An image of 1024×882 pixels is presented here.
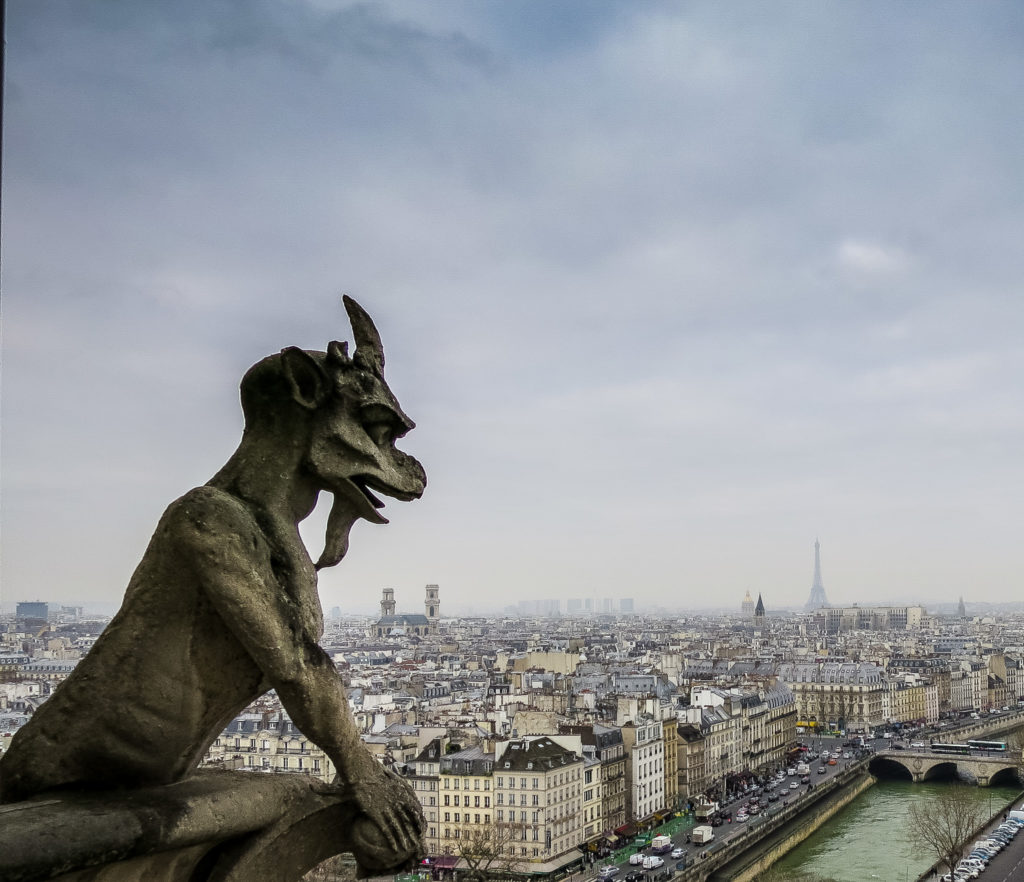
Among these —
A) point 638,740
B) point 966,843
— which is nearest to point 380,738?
point 638,740

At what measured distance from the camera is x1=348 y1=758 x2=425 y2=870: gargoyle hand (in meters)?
2.98

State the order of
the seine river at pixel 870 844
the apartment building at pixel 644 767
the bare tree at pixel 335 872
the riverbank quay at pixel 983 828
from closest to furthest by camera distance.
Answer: the bare tree at pixel 335 872, the riverbank quay at pixel 983 828, the seine river at pixel 870 844, the apartment building at pixel 644 767

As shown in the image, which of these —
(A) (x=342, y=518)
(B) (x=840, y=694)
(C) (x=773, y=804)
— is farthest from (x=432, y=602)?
(A) (x=342, y=518)

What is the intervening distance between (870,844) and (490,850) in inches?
527

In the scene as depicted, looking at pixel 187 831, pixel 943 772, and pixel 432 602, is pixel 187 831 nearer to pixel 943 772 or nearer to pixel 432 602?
pixel 943 772

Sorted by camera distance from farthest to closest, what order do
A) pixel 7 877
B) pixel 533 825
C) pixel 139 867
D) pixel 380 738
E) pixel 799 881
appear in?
pixel 380 738 < pixel 533 825 < pixel 799 881 < pixel 139 867 < pixel 7 877

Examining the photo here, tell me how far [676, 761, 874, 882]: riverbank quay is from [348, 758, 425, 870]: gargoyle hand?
93.2 feet

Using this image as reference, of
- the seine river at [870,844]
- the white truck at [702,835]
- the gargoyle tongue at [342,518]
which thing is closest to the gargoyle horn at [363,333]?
the gargoyle tongue at [342,518]

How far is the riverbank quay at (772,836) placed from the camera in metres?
31.8

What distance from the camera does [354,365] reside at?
2.97m

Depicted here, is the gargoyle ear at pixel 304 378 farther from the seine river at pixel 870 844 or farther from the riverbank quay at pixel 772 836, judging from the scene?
the seine river at pixel 870 844

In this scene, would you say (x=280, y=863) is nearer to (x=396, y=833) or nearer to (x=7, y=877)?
(x=396, y=833)

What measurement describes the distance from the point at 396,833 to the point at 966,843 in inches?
1388

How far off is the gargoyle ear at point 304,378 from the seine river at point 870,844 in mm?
31390
